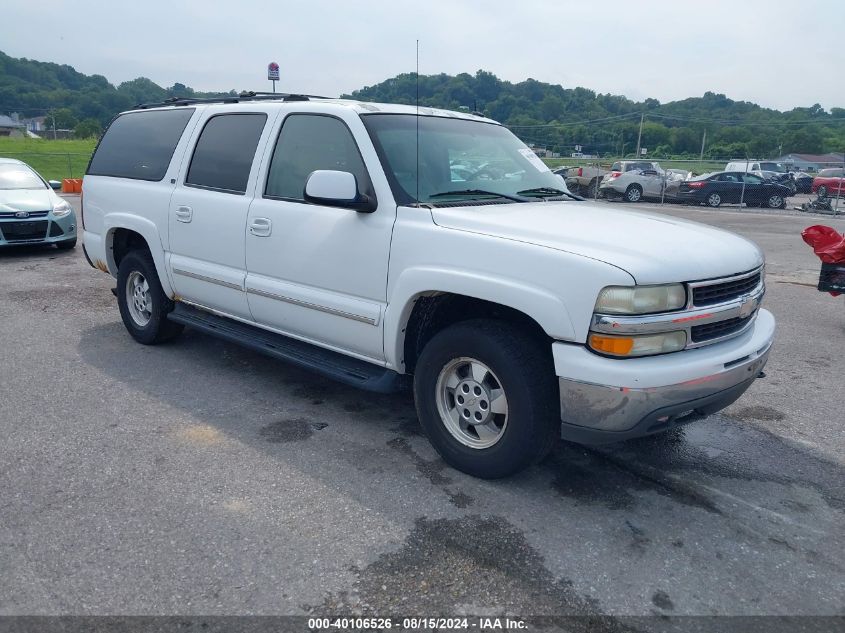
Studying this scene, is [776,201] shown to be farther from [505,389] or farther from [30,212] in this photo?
[505,389]

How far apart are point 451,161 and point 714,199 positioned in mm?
23079

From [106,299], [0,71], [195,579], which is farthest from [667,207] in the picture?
[0,71]

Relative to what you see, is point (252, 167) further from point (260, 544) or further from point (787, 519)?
point (787, 519)

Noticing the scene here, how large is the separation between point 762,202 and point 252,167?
2447 cm

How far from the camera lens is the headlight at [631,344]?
3002 mm

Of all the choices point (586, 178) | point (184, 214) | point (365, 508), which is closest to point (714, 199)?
point (586, 178)

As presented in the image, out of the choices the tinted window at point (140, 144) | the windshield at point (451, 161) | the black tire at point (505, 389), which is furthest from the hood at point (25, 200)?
the black tire at point (505, 389)

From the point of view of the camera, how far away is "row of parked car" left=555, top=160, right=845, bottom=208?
24375 mm

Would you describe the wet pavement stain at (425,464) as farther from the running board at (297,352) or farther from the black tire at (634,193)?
the black tire at (634,193)

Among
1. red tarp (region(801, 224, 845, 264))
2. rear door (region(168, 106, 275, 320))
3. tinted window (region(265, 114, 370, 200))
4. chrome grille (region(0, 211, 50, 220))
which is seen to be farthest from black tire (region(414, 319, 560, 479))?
chrome grille (region(0, 211, 50, 220))

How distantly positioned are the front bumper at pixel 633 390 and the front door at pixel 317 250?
1.19m

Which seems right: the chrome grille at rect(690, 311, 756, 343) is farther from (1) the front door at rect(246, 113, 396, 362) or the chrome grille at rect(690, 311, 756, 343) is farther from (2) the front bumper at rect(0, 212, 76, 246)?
(2) the front bumper at rect(0, 212, 76, 246)

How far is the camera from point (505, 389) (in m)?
3.31

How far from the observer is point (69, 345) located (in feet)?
19.4
